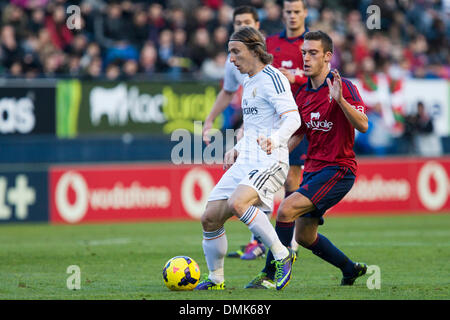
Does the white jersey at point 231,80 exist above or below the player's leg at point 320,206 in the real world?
above

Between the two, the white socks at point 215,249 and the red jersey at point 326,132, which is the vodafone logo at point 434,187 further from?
the white socks at point 215,249

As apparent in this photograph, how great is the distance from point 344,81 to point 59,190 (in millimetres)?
9676

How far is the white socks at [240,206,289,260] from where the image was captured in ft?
24.3

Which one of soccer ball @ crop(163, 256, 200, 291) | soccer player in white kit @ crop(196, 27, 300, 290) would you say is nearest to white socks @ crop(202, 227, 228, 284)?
soccer player in white kit @ crop(196, 27, 300, 290)

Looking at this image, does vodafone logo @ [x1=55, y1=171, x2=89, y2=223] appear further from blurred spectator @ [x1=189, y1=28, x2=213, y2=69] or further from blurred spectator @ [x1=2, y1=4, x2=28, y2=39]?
blurred spectator @ [x1=189, y1=28, x2=213, y2=69]

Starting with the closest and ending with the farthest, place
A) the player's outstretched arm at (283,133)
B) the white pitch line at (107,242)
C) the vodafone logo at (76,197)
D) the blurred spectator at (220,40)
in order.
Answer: the player's outstretched arm at (283,133) < the white pitch line at (107,242) < the vodafone logo at (76,197) < the blurred spectator at (220,40)

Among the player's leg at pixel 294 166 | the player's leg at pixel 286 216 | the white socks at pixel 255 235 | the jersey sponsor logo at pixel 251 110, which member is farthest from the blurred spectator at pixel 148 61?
the white socks at pixel 255 235

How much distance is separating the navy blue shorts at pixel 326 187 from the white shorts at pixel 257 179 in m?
0.27

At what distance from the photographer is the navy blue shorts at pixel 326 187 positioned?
7.66 m

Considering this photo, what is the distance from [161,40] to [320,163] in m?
11.4

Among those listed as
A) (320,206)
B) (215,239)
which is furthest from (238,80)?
(215,239)

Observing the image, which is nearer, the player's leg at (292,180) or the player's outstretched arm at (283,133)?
the player's outstretched arm at (283,133)

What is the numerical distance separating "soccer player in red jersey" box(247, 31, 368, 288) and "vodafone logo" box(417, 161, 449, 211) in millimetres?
10713
